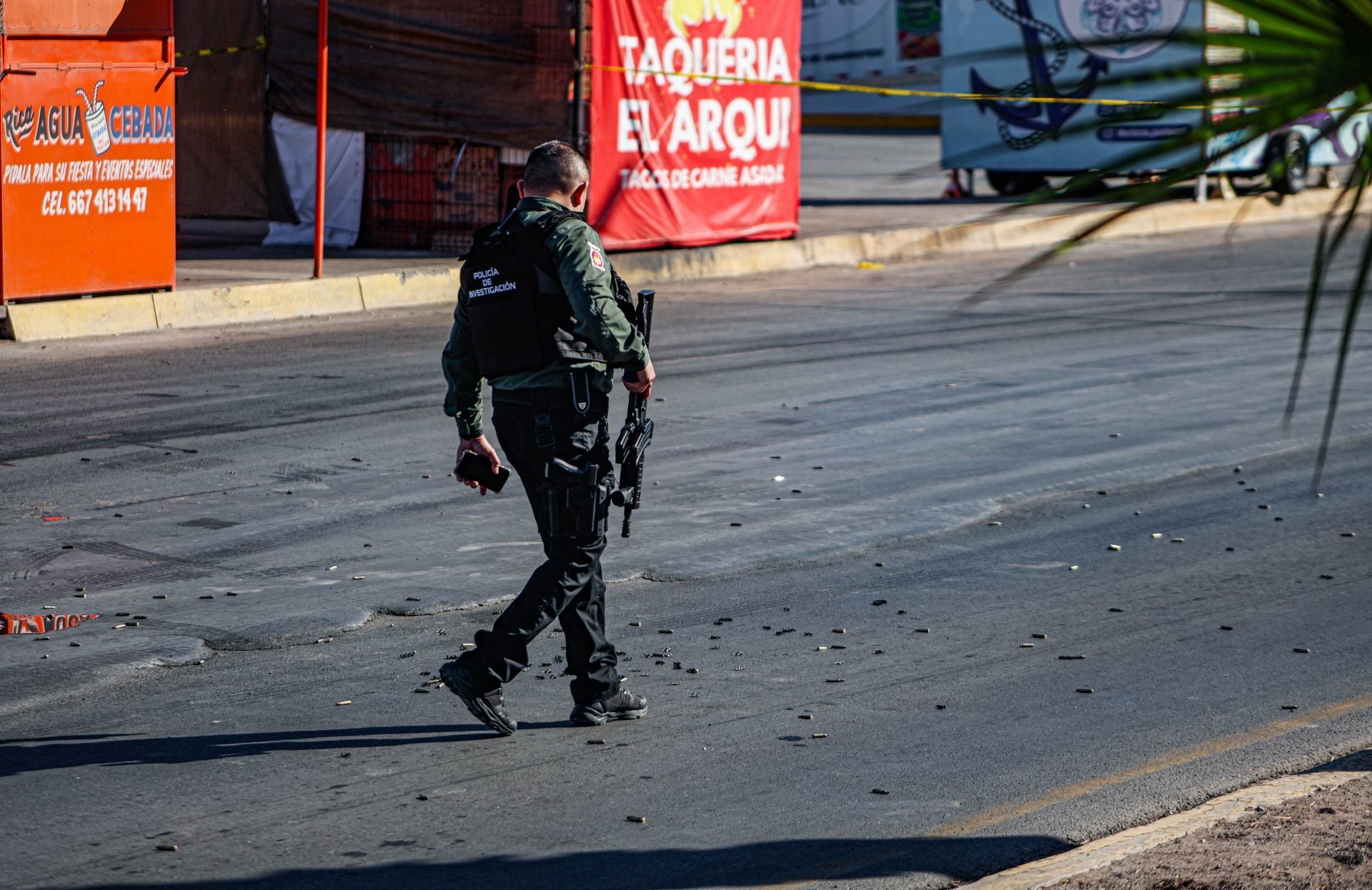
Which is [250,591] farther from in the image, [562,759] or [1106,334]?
[1106,334]

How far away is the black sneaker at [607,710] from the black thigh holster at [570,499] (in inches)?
21.6

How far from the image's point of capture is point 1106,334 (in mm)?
14547

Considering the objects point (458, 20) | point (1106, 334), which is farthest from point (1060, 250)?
point (458, 20)

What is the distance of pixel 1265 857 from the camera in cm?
405

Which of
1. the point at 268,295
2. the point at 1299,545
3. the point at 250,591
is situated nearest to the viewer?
the point at 250,591

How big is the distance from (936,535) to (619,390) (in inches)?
165

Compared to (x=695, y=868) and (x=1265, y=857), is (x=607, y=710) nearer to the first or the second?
(x=695, y=868)

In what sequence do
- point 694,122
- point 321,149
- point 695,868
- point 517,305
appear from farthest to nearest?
point 694,122, point 321,149, point 517,305, point 695,868

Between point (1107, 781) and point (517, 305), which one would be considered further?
point (517, 305)

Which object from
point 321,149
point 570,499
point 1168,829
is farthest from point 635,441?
point 321,149

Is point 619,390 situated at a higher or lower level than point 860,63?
lower

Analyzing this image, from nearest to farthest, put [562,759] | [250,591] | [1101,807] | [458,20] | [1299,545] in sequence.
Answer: [1101,807], [562,759], [250,591], [1299,545], [458,20]

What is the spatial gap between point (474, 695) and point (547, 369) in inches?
38.5

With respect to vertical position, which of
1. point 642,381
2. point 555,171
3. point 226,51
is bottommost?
point 642,381
